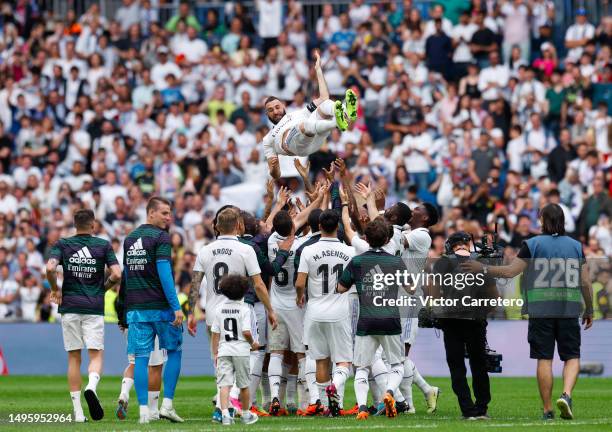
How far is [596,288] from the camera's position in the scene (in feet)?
63.9

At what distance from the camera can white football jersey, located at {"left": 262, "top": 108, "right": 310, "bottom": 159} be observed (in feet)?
56.7

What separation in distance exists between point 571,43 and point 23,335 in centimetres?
1341

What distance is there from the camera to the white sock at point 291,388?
16.5m

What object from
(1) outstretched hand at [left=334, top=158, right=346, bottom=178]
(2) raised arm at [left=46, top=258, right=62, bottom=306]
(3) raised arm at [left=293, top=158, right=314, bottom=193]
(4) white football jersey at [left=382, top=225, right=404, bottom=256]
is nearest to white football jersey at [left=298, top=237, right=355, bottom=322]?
(4) white football jersey at [left=382, top=225, right=404, bottom=256]

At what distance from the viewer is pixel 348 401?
18.4 metres

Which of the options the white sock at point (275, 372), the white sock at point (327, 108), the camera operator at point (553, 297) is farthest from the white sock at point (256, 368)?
the camera operator at point (553, 297)

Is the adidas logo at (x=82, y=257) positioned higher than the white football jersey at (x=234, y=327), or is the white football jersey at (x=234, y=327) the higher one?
the adidas logo at (x=82, y=257)

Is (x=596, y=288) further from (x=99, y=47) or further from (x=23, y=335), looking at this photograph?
(x=99, y=47)

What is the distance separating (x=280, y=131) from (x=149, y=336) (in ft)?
11.9

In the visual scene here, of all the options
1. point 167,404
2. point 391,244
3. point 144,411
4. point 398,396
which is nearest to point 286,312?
point 391,244

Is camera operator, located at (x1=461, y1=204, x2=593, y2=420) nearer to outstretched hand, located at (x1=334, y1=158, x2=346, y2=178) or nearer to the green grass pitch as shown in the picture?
the green grass pitch

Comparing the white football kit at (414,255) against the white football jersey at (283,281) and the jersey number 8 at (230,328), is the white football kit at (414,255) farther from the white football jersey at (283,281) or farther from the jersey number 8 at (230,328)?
the jersey number 8 at (230,328)

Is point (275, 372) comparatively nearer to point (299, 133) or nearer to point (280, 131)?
point (299, 133)

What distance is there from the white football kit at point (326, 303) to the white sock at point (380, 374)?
319 mm
